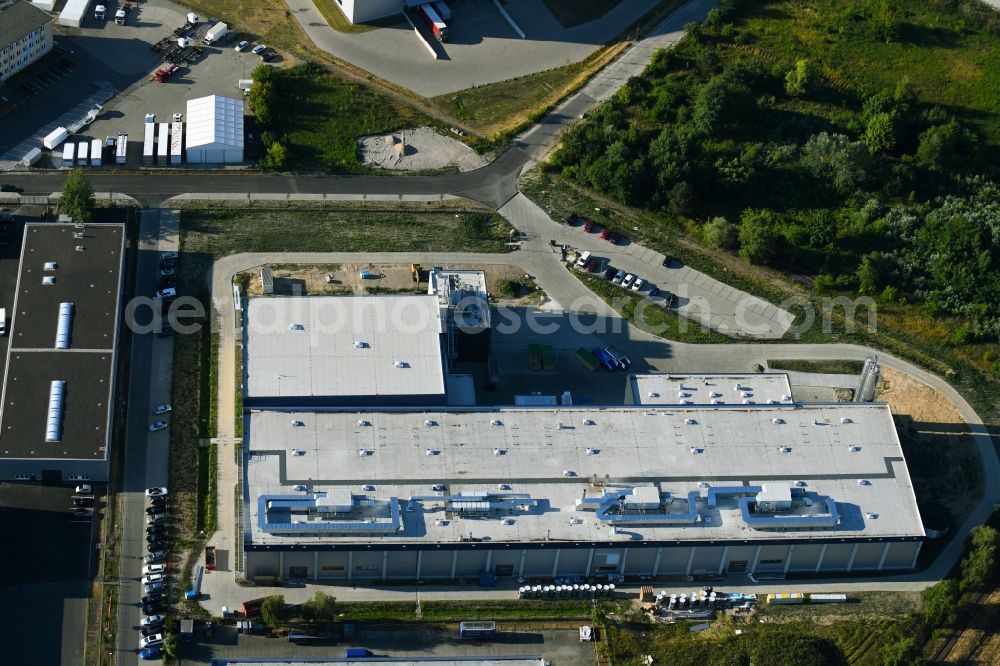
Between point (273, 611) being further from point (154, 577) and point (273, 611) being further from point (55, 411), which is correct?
point (55, 411)

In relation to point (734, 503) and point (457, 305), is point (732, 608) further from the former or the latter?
point (457, 305)

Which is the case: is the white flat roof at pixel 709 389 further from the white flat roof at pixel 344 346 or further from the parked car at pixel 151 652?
the parked car at pixel 151 652

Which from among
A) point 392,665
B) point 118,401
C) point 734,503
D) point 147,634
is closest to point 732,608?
point 734,503

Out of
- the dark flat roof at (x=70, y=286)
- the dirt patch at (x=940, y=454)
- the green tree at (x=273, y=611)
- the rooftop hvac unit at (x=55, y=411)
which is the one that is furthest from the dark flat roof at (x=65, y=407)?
the dirt patch at (x=940, y=454)

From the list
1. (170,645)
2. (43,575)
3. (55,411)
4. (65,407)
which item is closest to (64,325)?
(65,407)

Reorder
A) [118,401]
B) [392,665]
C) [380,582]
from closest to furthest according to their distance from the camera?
1. [392,665]
2. [380,582]
3. [118,401]

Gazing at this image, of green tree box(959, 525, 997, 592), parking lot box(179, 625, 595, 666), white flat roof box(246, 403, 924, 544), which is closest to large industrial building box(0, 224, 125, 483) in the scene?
white flat roof box(246, 403, 924, 544)
